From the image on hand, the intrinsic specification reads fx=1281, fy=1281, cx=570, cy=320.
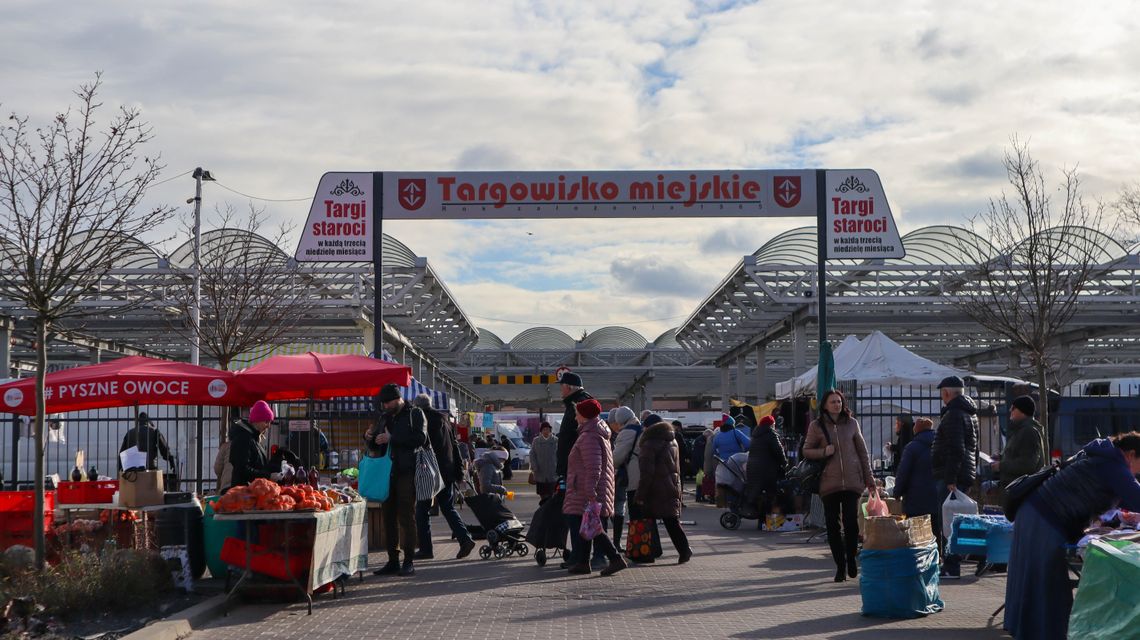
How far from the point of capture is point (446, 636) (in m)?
8.67

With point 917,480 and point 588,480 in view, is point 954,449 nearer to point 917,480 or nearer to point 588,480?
point 917,480

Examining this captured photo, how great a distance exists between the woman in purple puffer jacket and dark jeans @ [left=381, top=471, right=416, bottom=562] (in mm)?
1514

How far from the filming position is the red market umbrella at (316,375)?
13.6 meters

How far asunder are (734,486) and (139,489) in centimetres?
1062

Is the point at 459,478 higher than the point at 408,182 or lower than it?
lower

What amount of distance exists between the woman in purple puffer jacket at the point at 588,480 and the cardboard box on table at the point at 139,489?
3674mm

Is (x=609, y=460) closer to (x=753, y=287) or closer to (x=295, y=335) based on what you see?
(x=753, y=287)

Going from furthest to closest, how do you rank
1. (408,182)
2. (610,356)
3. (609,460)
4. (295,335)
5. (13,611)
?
1. (610,356)
2. (295,335)
3. (408,182)
4. (609,460)
5. (13,611)

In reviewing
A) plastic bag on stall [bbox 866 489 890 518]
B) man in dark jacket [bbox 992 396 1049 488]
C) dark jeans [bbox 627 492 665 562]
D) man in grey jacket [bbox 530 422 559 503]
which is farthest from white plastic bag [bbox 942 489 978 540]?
man in grey jacket [bbox 530 422 559 503]

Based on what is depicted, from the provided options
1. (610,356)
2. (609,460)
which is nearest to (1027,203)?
(609,460)

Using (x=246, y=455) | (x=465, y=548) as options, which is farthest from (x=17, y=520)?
(x=465, y=548)

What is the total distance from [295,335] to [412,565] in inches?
985

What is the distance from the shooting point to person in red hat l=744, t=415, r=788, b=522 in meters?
17.9

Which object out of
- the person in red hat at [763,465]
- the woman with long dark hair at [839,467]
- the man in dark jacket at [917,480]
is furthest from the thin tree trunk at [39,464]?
the person in red hat at [763,465]
